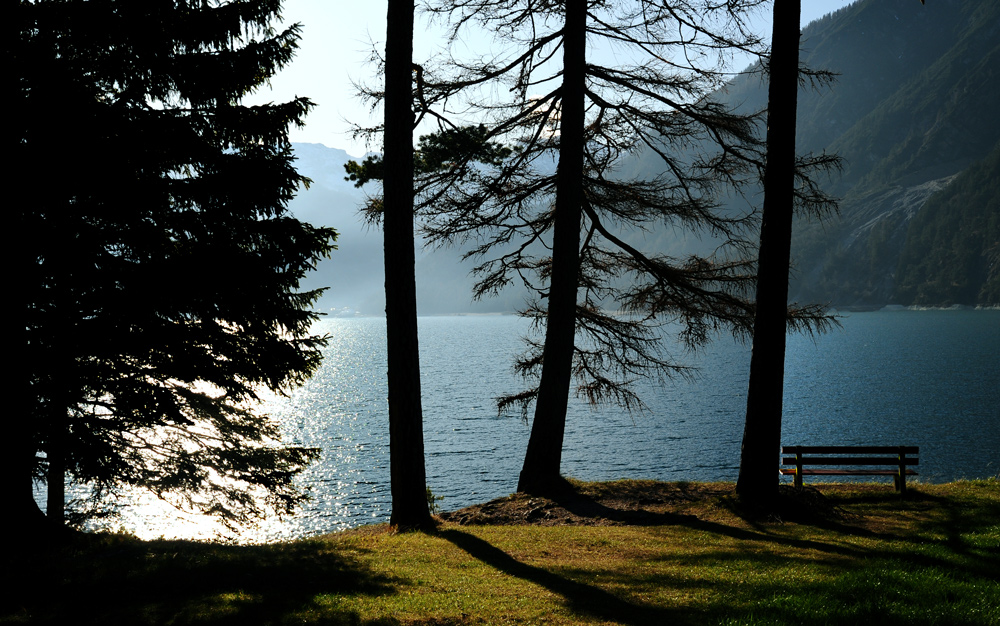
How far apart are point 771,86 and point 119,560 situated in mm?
10422

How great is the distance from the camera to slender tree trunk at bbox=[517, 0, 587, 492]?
11609 mm

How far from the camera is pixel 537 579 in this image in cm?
601

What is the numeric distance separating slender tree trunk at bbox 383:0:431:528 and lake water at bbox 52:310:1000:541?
147 cm

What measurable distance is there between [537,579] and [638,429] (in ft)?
98.5

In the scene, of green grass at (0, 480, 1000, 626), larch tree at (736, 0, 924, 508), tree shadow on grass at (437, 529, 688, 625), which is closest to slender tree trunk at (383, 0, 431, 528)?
green grass at (0, 480, 1000, 626)

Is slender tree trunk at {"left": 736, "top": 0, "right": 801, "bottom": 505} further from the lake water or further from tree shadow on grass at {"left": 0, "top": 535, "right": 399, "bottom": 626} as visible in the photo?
the lake water

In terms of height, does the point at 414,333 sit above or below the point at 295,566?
above

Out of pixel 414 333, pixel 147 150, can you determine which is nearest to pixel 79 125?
pixel 147 150

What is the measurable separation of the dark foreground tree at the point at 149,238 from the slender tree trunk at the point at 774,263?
668 cm

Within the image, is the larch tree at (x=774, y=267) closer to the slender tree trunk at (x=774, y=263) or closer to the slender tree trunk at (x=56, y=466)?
the slender tree trunk at (x=774, y=263)

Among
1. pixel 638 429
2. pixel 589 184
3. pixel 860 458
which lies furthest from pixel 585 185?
pixel 638 429

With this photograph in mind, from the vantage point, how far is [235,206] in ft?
28.1

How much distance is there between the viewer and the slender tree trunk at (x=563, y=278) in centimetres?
1161

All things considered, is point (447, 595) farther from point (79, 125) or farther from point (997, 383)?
point (997, 383)
